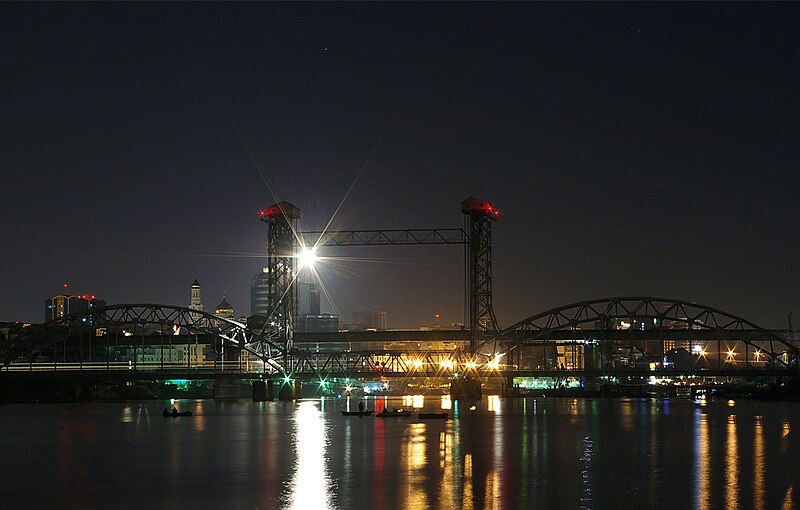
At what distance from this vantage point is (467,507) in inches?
1438

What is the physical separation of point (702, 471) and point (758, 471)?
2.49 m

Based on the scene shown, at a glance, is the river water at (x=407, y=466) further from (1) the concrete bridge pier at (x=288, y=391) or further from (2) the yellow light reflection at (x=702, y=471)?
(1) the concrete bridge pier at (x=288, y=391)

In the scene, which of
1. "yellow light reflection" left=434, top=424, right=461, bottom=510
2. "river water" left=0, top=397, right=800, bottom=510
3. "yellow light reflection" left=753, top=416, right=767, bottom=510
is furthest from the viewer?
"river water" left=0, top=397, right=800, bottom=510

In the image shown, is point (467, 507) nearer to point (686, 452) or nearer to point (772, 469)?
point (772, 469)

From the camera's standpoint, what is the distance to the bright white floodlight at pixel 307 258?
5349 inches

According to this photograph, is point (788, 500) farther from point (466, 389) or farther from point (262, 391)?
point (262, 391)

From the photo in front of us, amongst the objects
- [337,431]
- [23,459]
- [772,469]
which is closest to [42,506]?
[23,459]

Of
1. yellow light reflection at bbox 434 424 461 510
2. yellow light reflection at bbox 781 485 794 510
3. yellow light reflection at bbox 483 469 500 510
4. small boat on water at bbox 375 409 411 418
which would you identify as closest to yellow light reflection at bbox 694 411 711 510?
yellow light reflection at bbox 781 485 794 510

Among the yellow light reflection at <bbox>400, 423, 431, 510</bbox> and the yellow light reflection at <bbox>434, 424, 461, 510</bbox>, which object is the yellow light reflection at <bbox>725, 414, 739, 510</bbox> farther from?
the yellow light reflection at <bbox>400, 423, 431, 510</bbox>

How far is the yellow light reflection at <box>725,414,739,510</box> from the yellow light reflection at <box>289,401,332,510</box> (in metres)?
14.4

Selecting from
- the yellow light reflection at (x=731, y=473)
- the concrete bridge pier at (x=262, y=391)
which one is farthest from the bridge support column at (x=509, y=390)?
the yellow light reflection at (x=731, y=473)

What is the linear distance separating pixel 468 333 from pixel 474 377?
224 inches

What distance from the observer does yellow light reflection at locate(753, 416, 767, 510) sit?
38.0 metres

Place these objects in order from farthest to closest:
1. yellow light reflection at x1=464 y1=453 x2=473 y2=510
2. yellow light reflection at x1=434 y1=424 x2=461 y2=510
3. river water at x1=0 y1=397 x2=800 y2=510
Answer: river water at x1=0 y1=397 x2=800 y2=510
yellow light reflection at x1=464 y1=453 x2=473 y2=510
yellow light reflection at x1=434 y1=424 x2=461 y2=510
